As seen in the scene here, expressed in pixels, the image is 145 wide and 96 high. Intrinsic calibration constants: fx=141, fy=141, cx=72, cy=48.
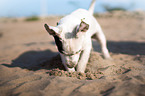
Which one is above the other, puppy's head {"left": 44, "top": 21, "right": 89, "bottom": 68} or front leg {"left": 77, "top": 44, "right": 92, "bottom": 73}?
puppy's head {"left": 44, "top": 21, "right": 89, "bottom": 68}

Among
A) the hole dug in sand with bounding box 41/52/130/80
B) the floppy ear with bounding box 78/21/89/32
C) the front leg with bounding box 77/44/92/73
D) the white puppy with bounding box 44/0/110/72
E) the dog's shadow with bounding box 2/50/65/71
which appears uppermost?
the floppy ear with bounding box 78/21/89/32

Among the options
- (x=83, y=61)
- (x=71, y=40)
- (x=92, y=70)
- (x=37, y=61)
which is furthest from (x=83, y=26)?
(x=37, y=61)

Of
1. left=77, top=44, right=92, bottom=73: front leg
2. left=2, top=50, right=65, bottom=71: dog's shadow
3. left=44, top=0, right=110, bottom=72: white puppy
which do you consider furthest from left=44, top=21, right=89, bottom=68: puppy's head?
left=2, top=50, right=65, bottom=71: dog's shadow

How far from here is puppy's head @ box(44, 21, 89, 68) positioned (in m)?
2.48

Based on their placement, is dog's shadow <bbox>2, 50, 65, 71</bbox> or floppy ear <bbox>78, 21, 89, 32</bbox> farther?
dog's shadow <bbox>2, 50, 65, 71</bbox>

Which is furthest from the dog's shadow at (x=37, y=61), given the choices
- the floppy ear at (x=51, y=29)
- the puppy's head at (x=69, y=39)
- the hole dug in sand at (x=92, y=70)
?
the floppy ear at (x=51, y=29)

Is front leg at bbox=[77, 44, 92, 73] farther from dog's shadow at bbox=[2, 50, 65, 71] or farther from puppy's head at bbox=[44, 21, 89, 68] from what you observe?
dog's shadow at bbox=[2, 50, 65, 71]

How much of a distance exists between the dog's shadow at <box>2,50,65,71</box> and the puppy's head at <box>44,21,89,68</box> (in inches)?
23.7

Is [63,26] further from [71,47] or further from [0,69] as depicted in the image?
[0,69]

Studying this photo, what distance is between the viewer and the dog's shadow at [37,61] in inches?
138

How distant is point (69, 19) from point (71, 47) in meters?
0.65

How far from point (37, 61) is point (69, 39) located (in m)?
2.09

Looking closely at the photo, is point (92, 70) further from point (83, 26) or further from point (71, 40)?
point (83, 26)

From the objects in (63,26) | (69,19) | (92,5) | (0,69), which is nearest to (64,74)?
(63,26)
